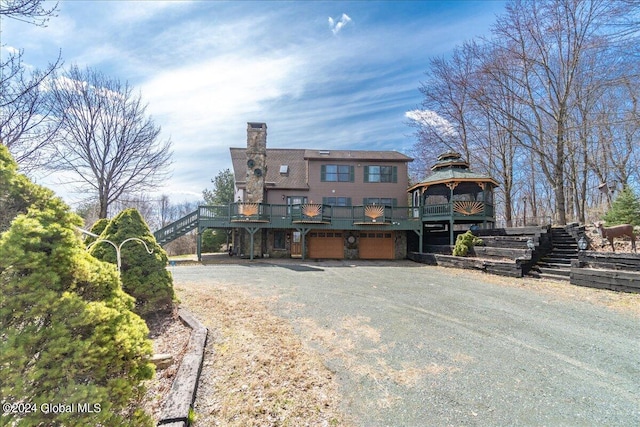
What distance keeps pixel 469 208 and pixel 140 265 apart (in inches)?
641

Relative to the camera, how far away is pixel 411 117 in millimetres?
23016

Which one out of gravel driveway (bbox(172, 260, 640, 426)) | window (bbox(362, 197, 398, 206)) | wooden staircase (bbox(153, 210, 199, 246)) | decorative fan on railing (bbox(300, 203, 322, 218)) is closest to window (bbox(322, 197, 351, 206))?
window (bbox(362, 197, 398, 206))

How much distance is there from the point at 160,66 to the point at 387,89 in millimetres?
13593

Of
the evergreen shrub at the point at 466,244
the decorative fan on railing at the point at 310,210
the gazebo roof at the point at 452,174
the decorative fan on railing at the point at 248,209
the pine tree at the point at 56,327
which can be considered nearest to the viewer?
the pine tree at the point at 56,327

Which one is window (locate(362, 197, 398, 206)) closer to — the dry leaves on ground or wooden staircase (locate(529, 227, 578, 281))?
wooden staircase (locate(529, 227, 578, 281))

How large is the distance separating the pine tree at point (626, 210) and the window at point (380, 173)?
11.3 meters

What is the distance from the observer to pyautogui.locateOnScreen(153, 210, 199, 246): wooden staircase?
50.9ft

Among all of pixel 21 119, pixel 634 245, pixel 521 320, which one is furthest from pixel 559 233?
pixel 21 119

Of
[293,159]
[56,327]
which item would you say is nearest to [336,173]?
[293,159]

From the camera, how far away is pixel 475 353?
408 cm

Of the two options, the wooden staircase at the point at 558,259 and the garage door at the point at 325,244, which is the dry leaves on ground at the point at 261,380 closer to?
the wooden staircase at the point at 558,259

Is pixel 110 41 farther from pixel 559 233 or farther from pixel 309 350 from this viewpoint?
pixel 559 233

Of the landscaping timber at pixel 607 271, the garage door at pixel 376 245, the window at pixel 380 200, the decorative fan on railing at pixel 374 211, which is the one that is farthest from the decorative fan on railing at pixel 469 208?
the landscaping timber at pixel 607 271

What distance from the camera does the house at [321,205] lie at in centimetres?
1698
